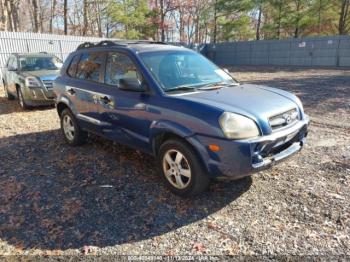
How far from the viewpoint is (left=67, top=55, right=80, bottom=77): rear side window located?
522cm

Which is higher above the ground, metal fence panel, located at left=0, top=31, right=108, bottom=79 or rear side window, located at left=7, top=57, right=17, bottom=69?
metal fence panel, located at left=0, top=31, right=108, bottom=79

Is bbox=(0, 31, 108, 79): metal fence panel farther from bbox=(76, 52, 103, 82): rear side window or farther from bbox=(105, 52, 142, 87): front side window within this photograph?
bbox=(105, 52, 142, 87): front side window

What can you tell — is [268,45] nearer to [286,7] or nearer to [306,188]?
[286,7]

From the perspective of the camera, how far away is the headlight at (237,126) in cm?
297

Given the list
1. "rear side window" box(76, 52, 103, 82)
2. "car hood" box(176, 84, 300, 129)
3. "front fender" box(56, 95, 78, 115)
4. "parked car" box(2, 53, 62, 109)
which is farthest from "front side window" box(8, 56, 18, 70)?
"car hood" box(176, 84, 300, 129)

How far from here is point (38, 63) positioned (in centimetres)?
959

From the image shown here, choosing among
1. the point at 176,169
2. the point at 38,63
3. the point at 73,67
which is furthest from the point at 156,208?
the point at 38,63

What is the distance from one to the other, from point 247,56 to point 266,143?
24.5 m

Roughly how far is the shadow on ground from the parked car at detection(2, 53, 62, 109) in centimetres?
385

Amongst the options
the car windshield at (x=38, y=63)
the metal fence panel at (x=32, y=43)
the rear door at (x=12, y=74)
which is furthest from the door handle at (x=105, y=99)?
the metal fence panel at (x=32, y=43)

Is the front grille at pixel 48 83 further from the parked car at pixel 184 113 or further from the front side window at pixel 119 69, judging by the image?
the front side window at pixel 119 69

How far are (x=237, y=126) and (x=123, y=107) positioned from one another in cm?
170

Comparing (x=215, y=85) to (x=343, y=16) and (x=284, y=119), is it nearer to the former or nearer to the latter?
(x=284, y=119)

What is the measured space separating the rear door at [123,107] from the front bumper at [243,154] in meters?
0.96
